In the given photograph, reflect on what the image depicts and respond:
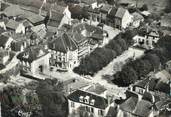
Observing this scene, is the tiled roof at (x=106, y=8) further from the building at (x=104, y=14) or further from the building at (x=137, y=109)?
the building at (x=137, y=109)

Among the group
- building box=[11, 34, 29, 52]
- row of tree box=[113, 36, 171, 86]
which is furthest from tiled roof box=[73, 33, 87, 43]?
row of tree box=[113, 36, 171, 86]

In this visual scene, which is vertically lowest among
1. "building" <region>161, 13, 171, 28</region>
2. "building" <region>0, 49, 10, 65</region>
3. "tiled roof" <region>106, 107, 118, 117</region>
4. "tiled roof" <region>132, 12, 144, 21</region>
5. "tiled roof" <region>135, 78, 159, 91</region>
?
"tiled roof" <region>106, 107, 118, 117</region>

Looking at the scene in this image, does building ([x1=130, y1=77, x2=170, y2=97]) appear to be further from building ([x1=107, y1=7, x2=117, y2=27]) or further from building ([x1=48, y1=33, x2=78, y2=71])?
building ([x1=107, y1=7, x2=117, y2=27])

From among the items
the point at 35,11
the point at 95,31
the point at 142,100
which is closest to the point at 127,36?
the point at 95,31

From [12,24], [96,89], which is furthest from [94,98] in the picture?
[12,24]

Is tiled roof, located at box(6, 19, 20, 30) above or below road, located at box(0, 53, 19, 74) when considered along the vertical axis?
A: above

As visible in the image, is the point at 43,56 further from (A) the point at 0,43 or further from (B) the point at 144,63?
(B) the point at 144,63

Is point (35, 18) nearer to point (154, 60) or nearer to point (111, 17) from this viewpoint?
point (111, 17)

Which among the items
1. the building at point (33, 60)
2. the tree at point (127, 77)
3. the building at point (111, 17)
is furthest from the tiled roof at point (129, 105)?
the building at point (111, 17)
